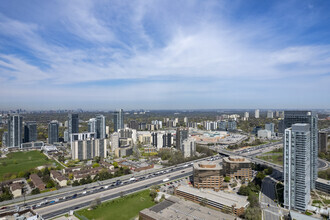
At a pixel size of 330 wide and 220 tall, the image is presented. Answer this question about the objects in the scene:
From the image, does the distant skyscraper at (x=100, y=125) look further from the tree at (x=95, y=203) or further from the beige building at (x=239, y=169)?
the tree at (x=95, y=203)

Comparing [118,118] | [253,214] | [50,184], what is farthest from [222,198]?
[118,118]

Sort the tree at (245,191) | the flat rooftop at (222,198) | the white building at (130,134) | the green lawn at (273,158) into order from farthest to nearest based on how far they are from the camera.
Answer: the white building at (130,134), the green lawn at (273,158), the tree at (245,191), the flat rooftop at (222,198)

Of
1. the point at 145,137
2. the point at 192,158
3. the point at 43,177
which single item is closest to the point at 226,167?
the point at 192,158

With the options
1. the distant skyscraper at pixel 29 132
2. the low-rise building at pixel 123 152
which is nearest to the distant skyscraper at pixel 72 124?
the distant skyscraper at pixel 29 132

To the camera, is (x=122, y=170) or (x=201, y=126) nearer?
(x=122, y=170)

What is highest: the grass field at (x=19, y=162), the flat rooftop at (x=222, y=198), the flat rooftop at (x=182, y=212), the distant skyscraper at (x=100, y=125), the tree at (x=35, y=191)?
the distant skyscraper at (x=100, y=125)

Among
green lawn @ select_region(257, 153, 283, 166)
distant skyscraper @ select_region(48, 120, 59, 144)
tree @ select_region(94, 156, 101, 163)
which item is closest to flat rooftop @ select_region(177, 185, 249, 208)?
green lawn @ select_region(257, 153, 283, 166)

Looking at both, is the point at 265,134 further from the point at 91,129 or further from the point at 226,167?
the point at 91,129

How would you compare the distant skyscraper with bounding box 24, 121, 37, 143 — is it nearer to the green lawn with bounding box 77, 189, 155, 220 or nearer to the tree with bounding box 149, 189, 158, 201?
the green lawn with bounding box 77, 189, 155, 220
